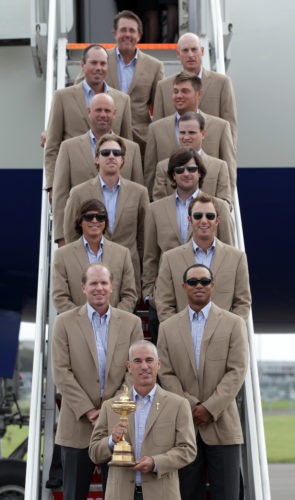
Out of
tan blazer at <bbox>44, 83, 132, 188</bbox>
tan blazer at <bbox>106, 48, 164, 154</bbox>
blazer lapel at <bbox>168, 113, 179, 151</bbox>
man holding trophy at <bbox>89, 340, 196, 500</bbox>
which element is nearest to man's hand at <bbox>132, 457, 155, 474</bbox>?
man holding trophy at <bbox>89, 340, 196, 500</bbox>

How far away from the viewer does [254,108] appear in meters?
11.4

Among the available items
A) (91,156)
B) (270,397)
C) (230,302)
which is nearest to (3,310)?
(91,156)

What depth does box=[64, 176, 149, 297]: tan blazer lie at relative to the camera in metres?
8.21

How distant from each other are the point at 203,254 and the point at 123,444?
59.7 inches

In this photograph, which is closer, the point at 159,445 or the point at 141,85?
the point at 159,445

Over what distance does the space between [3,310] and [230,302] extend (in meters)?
5.30

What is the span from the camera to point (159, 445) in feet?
22.5

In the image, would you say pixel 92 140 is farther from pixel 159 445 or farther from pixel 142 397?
pixel 159 445

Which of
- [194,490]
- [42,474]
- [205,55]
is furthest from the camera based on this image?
[205,55]

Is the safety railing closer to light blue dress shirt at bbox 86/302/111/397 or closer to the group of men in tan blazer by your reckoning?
the group of men in tan blazer

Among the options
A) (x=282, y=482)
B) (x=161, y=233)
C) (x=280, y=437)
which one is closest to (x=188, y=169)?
(x=161, y=233)

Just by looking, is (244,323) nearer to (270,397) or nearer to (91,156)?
(91,156)

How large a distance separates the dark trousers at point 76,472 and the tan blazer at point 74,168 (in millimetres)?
1644

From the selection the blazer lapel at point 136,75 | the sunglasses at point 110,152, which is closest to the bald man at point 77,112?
the blazer lapel at point 136,75
